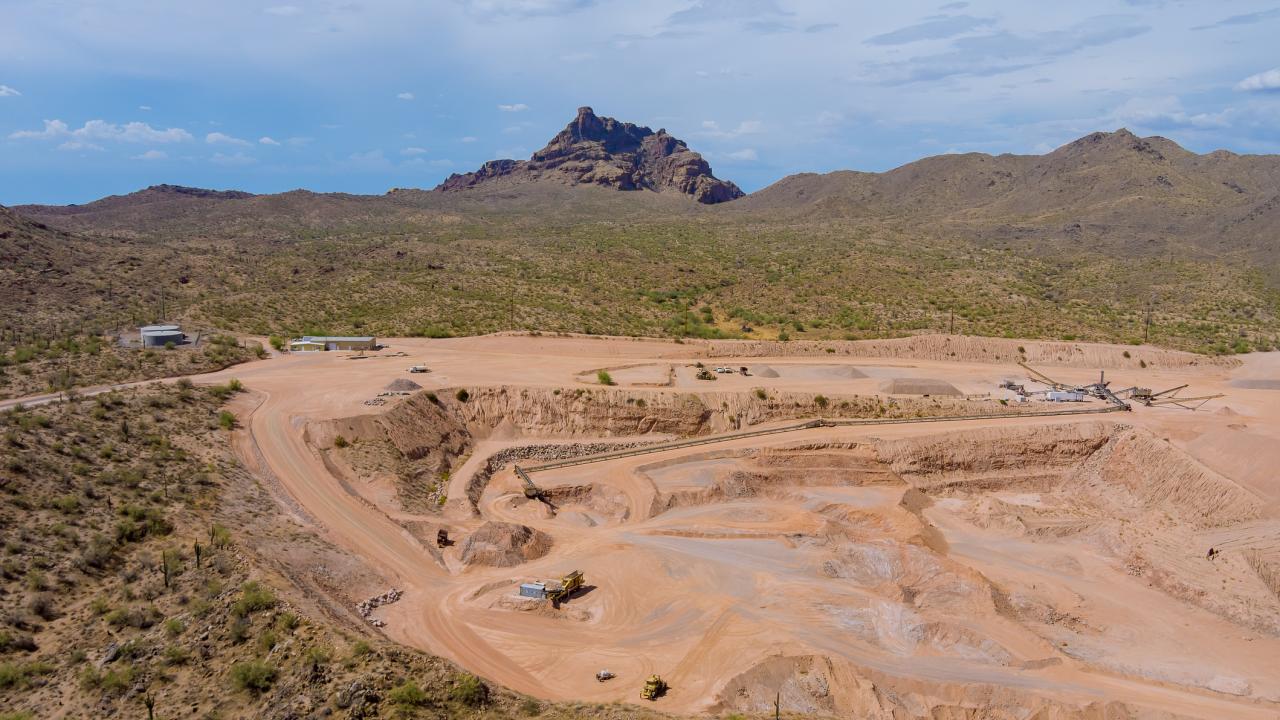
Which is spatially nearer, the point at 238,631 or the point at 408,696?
the point at 408,696

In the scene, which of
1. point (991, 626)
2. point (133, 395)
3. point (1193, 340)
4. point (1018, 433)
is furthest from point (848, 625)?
point (1193, 340)

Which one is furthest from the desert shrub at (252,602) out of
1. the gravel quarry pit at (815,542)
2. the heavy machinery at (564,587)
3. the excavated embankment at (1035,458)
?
the excavated embankment at (1035,458)

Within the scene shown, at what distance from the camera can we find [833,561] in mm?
34594

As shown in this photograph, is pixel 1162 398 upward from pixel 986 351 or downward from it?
downward

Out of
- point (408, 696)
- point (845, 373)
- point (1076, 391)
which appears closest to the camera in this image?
point (408, 696)

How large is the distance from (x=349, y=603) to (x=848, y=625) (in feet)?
59.8

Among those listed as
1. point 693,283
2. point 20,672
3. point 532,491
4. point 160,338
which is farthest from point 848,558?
point 693,283

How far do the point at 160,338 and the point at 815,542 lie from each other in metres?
47.0

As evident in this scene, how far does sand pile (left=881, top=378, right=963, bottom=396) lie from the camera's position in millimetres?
52438

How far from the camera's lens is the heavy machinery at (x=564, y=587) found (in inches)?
1206

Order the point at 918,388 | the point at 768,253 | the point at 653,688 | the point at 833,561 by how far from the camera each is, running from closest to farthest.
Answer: the point at 653,688 < the point at 833,561 < the point at 918,388 < the point at 768,253

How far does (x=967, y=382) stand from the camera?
55.6m

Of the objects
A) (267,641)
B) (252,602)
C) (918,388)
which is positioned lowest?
(267,641)

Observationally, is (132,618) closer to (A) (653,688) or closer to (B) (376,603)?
(B) (376,603)
